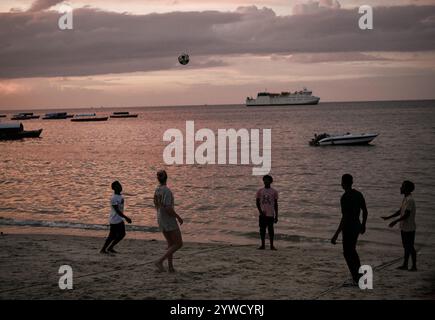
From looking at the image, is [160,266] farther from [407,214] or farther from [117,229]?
[407,214]

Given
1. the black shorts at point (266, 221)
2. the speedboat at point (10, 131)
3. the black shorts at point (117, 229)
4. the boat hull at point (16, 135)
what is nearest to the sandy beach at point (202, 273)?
the black shorts at point (117, 229)

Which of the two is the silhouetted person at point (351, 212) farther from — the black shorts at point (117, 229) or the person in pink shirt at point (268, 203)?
the black shorts at point (117, 229)

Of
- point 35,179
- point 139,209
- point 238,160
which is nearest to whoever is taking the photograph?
point 139,209

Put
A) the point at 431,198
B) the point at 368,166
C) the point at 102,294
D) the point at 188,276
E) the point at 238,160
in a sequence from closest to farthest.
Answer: the point at 102,294 → the point at 188,276 → the point at 431,198 → the point at 368,166 → the point at 238,160

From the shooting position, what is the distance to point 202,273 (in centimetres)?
935

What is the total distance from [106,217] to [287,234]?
23.7ft

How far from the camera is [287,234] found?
15.2m

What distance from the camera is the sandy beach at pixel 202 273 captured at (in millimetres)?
8000

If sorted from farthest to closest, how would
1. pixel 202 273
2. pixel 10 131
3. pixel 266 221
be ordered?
pixel 10 131 → pixel 266 221 → pixel 202 273

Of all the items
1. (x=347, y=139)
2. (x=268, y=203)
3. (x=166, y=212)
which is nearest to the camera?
(x=166, y=212)

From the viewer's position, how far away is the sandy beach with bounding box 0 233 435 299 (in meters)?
8.00

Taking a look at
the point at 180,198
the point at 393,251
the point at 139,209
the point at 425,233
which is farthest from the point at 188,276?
the point at 180,198

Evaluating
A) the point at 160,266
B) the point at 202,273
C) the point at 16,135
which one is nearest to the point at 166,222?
the point at 160,266

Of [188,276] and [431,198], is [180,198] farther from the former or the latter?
[188,276]
